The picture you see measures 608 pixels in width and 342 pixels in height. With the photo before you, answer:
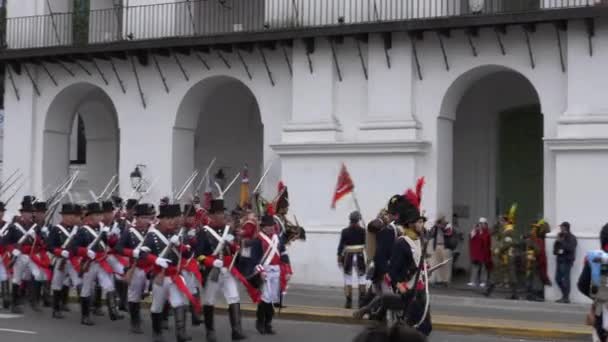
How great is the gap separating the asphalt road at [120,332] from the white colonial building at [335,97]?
5690 millimetres

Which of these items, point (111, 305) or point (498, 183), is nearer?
point (111, 305)

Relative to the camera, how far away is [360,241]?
17.8 m

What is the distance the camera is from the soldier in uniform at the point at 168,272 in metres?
13.2

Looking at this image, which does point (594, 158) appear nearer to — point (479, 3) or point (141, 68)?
point (479, 3)

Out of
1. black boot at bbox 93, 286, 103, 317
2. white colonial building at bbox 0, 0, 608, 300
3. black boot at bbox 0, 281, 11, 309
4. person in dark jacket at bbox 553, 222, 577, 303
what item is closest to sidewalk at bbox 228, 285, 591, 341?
person in dark jacket at bbox 553, 222, 577, 303

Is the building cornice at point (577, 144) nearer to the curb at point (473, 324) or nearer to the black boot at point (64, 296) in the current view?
the curb at point (473, 324)

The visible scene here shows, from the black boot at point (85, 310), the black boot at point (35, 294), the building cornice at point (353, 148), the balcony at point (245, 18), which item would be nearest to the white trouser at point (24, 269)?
the black boot at point (35, 294)

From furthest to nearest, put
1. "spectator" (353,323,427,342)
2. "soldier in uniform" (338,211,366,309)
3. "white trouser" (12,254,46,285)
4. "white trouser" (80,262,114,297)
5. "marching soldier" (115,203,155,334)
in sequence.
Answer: "soldier in uniform" (338,211,366,309), "white trouser" (12,254,46,285), "white trouser" (80,262,114,297), "marching soldier" (115,203,155,334), "spectator" (353,323,427,342)

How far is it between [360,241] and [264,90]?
7.31 metres

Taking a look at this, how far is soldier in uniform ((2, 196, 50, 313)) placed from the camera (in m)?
17.3

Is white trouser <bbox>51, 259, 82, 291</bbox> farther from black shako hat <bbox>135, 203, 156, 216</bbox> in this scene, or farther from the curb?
the curb

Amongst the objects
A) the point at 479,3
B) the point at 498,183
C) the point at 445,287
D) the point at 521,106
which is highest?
the point at 479,3

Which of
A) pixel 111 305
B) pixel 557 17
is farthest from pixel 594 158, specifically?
pixel 111 305

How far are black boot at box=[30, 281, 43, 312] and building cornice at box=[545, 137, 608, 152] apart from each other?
10630 mm
